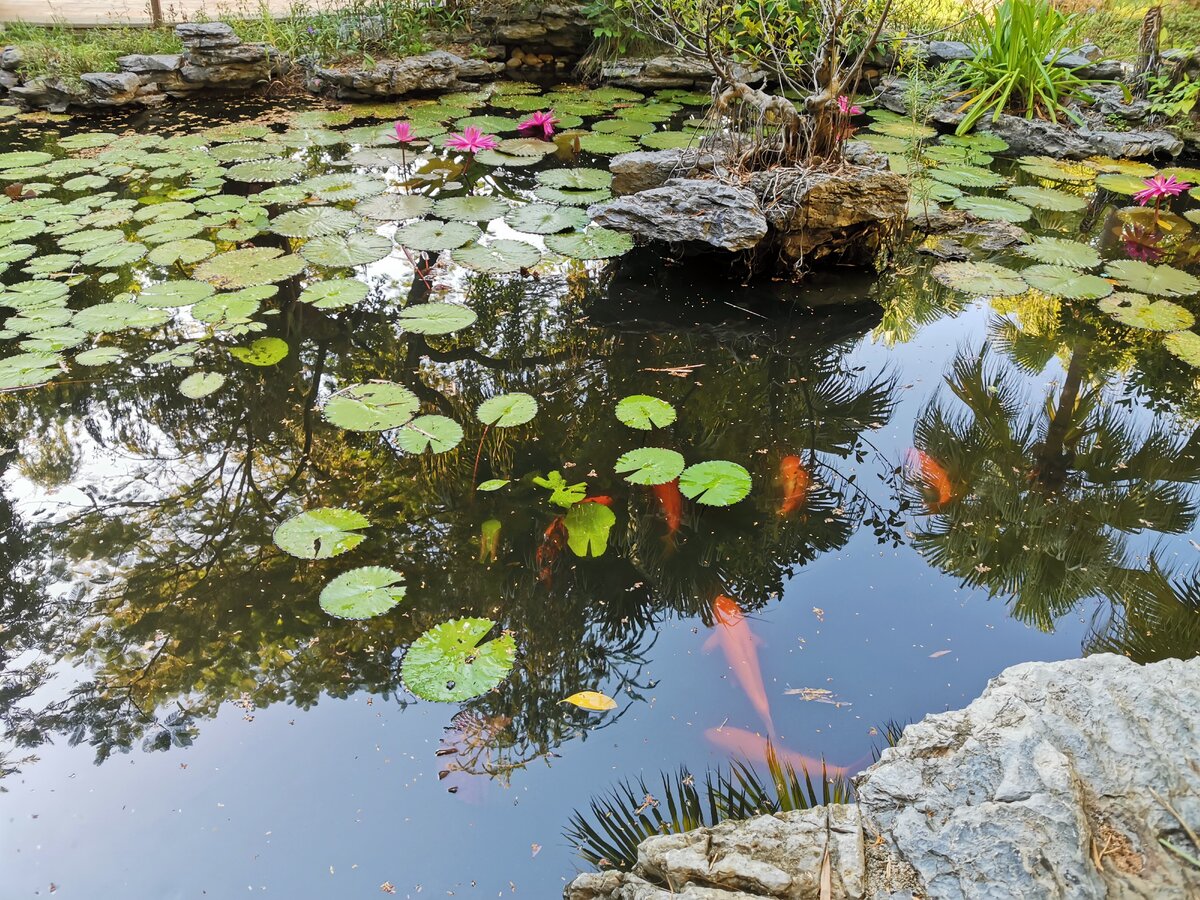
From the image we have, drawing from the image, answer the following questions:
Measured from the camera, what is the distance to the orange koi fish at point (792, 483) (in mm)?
2789

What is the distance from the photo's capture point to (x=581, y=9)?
7.75 m

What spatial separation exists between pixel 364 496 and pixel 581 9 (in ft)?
22.2

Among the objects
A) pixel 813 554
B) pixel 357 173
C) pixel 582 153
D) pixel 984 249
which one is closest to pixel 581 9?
pixel 582 153

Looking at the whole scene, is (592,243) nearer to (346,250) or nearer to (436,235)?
(436,235)

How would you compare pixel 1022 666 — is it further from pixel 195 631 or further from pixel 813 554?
pixel 195 631

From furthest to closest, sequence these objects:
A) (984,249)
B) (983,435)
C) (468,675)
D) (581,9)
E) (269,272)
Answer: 1. (581,9)
2. (984,249)
3. (269,272)
4. (983,435)
5. (468,675)

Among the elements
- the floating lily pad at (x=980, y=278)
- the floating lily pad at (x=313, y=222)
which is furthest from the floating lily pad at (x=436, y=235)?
the floating lily pad at (x=980, y=278)

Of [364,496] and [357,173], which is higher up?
[357,173]

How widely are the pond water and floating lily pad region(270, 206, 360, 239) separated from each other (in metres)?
0.03

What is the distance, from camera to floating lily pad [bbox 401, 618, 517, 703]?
84.0 inches

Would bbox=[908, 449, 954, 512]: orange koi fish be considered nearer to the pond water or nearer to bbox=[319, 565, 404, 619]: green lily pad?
the pond water

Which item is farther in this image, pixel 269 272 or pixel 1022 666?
pixel 269 272

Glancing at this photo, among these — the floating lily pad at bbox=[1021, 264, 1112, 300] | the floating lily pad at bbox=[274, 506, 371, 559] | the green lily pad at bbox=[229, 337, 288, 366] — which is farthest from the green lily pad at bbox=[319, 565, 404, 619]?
the floating lily pad at bbox=[1021, 264, 1112, 300]

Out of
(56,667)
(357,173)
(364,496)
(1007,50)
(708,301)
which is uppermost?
(1007,50)
